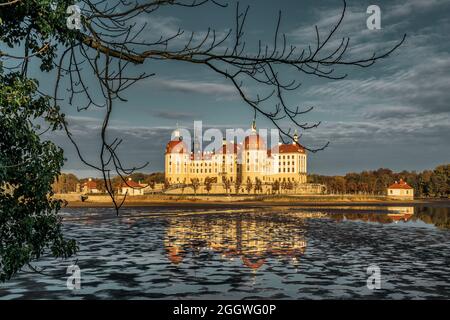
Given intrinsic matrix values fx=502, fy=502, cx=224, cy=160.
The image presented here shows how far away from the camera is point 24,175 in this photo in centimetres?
794

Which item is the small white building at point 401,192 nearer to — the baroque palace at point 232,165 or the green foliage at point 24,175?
the baroque palace at point 232,165

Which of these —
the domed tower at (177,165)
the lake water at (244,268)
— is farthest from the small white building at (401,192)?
the lake water at (244,268)

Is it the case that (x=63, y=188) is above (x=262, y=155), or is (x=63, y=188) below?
below

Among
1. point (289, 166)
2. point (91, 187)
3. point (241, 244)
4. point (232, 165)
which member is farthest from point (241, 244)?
point (289, 166)

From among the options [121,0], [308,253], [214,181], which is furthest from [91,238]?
[214,181]

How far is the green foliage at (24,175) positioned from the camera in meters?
7.26

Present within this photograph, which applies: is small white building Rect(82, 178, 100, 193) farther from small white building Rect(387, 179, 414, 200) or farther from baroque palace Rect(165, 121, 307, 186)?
small white building Rect(387, 179, 414, 200)

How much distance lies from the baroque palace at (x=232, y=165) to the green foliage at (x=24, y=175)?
17617 cm

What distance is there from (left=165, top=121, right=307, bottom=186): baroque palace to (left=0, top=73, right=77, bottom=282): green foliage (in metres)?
176

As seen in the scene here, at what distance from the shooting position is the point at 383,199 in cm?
13575

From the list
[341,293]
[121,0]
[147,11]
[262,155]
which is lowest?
[341,293]

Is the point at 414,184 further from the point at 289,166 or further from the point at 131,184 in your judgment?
the point at 131,184
